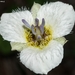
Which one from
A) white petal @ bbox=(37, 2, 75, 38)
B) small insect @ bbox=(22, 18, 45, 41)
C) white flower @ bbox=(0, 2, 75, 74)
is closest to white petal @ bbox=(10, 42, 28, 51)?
white flower @ bbox=(0, 2, 75, 74)

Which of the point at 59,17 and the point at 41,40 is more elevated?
the point at 59,17

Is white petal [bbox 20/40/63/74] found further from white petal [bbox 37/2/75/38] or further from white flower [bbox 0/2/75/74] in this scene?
white petal [bbox 37/2/75/38]

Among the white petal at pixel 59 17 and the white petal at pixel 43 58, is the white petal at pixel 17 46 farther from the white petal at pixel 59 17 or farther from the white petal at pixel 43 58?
the white petal at pixel 59 17

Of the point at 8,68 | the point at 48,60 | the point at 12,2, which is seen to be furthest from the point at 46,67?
the point at 12,2

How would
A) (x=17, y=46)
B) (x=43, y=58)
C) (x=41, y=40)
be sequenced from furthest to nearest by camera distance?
1. (x=41, y=40)
2. (x=17, y=46)
3. (x=43, y=58)

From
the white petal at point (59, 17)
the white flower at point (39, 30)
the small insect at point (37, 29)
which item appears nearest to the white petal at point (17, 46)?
the white flower at point (39, 30)

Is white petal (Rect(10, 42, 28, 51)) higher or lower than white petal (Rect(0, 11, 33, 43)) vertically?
lower

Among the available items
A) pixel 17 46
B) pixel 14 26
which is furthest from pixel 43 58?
pixel 14 26

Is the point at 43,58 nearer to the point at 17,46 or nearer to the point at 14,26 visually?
the point at 17,46
